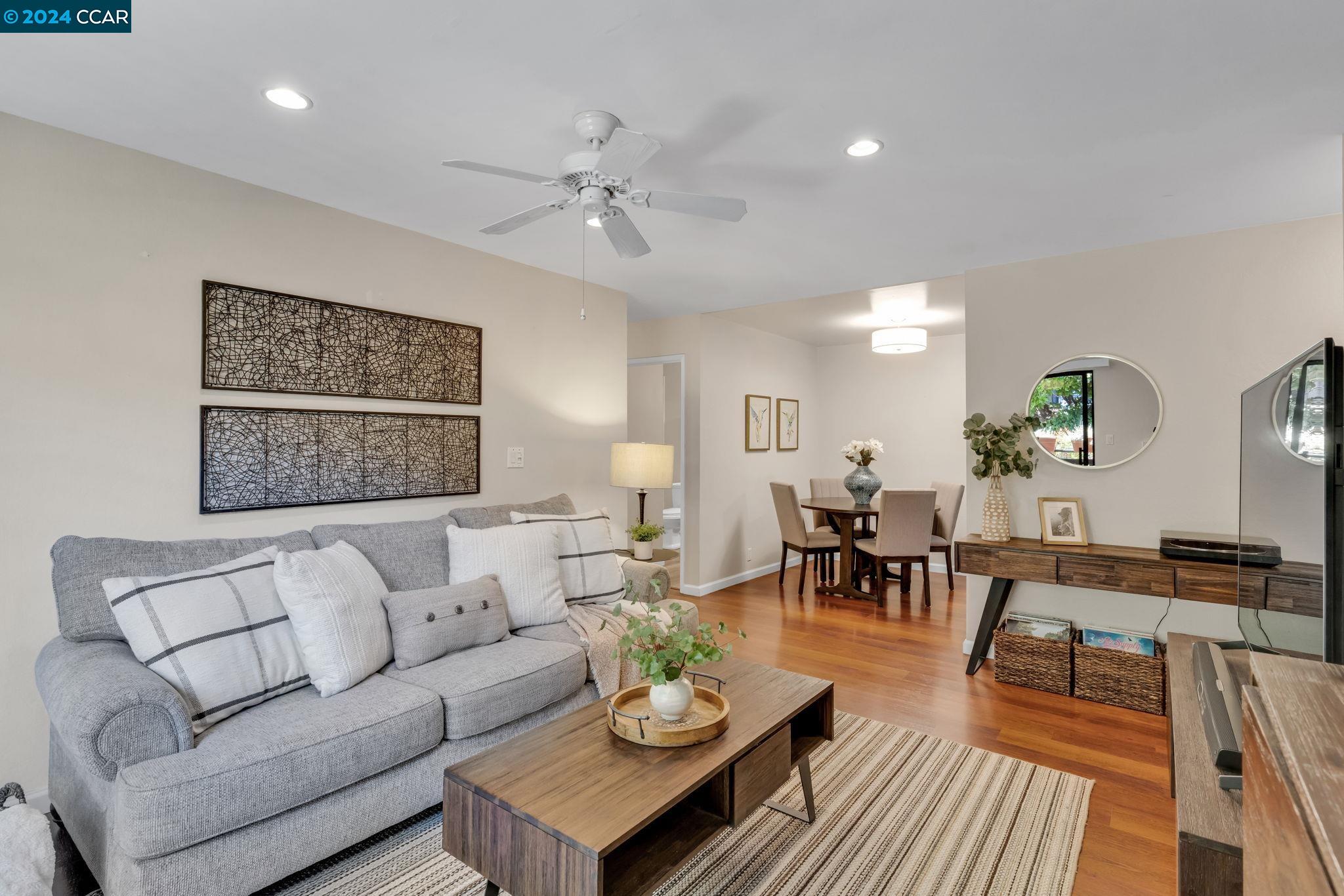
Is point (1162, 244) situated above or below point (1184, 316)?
above

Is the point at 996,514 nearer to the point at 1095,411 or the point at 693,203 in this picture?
the point at 1095,411

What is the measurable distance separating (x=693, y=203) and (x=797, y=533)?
3960 millimetres

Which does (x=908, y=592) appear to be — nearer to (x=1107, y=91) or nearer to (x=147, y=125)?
(x=1107, y=91)

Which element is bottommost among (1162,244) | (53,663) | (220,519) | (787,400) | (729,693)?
(729,693)

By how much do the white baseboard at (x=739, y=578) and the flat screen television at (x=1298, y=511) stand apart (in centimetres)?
386

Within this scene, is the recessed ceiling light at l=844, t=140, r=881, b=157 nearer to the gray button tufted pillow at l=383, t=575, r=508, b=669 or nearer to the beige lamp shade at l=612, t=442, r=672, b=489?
the beige lamp shade at l=612, t=442, r=672, b=489

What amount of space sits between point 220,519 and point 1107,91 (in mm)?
3439

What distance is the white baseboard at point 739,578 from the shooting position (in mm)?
5469

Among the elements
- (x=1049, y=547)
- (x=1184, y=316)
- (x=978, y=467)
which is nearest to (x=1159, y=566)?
(x=1049, y=547)

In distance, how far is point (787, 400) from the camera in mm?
6578

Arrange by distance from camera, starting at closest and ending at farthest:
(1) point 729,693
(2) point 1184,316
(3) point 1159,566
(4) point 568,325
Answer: (1) point 729,693 < (3) point 1159,566 < (2) point 1184,316 < (4) point 568,325

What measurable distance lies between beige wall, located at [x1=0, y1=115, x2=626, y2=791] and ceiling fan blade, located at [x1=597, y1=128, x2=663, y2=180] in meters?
1.33

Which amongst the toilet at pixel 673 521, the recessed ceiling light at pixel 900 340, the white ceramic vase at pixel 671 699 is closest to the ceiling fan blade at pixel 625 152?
the white ceramic vase at pixel 671 699

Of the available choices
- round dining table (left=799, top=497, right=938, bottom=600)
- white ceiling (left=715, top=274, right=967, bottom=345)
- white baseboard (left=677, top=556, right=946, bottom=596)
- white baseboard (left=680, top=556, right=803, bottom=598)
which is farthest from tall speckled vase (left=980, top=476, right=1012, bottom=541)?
white baseboard (left=680, top=556, right=803, bottom=598)
